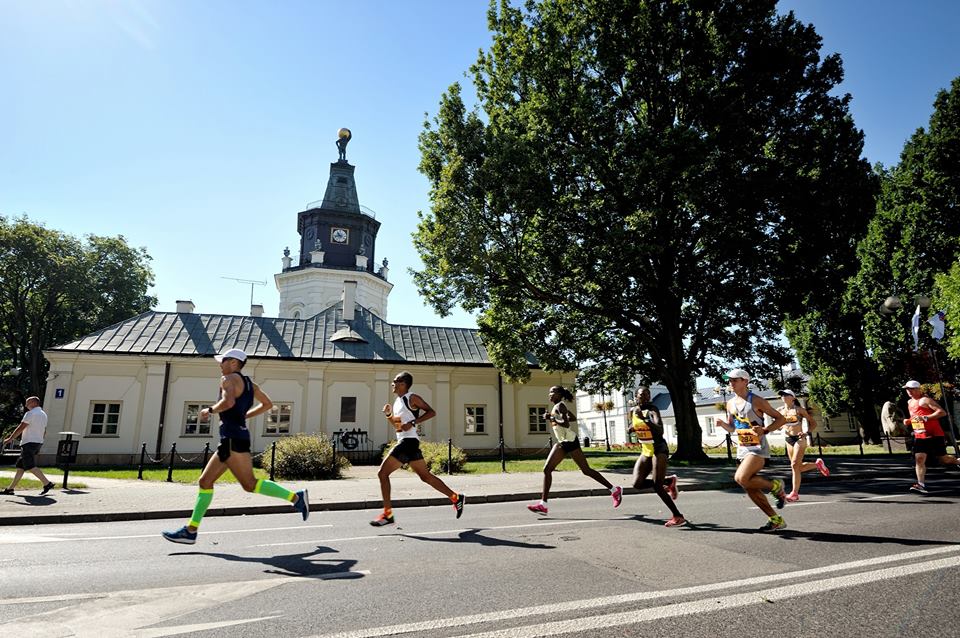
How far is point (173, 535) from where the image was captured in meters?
5.79

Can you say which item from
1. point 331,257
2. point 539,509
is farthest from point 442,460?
point 331,257

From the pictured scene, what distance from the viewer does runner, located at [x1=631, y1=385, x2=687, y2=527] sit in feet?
24.1

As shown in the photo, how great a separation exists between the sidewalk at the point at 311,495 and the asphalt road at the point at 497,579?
120 cm

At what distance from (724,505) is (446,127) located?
15.2 meters

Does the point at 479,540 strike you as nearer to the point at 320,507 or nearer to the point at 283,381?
the point at 320,507

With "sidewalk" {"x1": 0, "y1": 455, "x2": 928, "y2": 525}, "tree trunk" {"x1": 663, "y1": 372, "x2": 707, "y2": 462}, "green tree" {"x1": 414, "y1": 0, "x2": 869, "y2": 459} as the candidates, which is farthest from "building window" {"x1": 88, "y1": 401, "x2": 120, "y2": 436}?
"tree trunk" {"x1": 663, "y1": 372, "x2": 707, "y2": 462}

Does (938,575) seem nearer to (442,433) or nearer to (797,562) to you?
(797,562)

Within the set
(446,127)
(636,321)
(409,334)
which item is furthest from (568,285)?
(409,334)

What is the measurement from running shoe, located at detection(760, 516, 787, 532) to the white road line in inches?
53.0

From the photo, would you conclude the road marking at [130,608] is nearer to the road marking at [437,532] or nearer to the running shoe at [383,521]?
the road marking at [437,532]

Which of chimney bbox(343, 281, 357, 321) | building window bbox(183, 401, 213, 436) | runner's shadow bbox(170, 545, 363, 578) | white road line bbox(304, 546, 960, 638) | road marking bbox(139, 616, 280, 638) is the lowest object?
runner's shadow bbox(170, 545, 363, 578)

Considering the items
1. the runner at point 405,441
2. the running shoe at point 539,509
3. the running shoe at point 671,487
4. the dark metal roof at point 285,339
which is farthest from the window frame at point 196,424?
the running shoe at point 671,487

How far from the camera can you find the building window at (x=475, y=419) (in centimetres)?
2753

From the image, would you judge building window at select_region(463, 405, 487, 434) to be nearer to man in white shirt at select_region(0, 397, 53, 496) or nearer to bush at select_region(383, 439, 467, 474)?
bush at select_region(383, 439, 467, 474)
